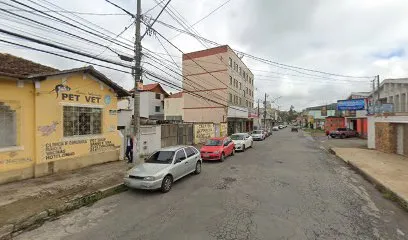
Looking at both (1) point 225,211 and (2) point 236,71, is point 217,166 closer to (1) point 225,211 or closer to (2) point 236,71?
(1) point 225,211

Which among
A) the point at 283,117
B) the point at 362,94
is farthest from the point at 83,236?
the point at 283,117

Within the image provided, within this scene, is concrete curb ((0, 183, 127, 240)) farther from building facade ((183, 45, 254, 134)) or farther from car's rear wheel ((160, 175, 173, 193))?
building facade ((183, 45, 254, 134))

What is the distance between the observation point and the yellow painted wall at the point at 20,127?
9.39 m

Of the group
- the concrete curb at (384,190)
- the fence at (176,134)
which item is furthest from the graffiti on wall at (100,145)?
the concrete curb at (384,190)

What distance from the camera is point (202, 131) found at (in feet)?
89.8

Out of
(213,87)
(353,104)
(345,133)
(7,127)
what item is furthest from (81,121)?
(345,133)

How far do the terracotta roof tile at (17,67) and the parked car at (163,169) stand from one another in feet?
19.0

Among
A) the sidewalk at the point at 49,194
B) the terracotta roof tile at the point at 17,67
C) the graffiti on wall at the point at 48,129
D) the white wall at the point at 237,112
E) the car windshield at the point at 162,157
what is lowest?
the sidewalk at the point at 49,194

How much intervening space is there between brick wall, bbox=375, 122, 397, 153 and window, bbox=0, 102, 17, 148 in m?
24.1

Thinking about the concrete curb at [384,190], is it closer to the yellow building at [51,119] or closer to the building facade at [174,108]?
the yellow building at [51,119]

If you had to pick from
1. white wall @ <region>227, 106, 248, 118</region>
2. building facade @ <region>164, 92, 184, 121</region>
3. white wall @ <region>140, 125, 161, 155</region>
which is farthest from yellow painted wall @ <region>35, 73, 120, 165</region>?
building facade @ <region>164, 92, 184, 121</region>

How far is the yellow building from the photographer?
959 cm

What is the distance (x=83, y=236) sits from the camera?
556 centimetres

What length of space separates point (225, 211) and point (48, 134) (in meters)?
8.53
